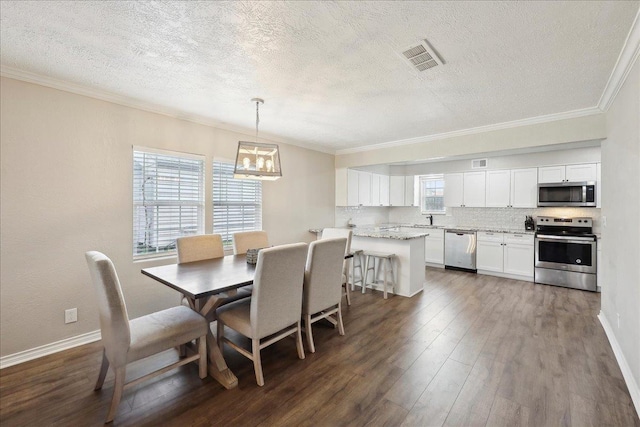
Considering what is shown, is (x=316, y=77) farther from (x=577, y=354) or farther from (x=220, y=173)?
(x=577, y=354)

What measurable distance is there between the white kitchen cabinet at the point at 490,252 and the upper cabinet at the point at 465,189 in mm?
730

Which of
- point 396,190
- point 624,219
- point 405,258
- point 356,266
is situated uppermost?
point 396,190

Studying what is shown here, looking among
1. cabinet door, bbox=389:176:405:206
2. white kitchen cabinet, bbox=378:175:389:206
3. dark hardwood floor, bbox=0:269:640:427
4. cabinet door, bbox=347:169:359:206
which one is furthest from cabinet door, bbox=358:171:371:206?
dark hardwood floor, bbox=0:269:640:427

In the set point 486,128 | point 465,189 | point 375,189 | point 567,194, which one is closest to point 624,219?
point 486,128

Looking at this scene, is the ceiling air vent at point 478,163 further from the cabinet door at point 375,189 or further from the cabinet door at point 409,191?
the cabinet door at point 375,189

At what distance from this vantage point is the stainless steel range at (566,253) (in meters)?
4.48

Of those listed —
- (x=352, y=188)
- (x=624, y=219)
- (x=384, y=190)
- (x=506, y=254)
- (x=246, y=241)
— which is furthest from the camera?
(x=384, y=190)

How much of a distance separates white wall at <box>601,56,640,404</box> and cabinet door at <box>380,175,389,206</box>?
391 centimetres

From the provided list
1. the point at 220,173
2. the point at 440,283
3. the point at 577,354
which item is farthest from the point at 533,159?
the point at 220,173

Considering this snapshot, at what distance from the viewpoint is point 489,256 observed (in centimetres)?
546

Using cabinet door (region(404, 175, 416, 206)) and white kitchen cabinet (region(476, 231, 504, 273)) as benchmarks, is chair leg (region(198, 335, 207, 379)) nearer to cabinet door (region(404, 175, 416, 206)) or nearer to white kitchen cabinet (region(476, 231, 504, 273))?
white kitchen cabinet (region(476, 231, 504, 273))

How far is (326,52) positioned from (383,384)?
2539 mm

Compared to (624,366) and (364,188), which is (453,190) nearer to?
(364,188)

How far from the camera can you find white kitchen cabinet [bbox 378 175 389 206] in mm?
6688
